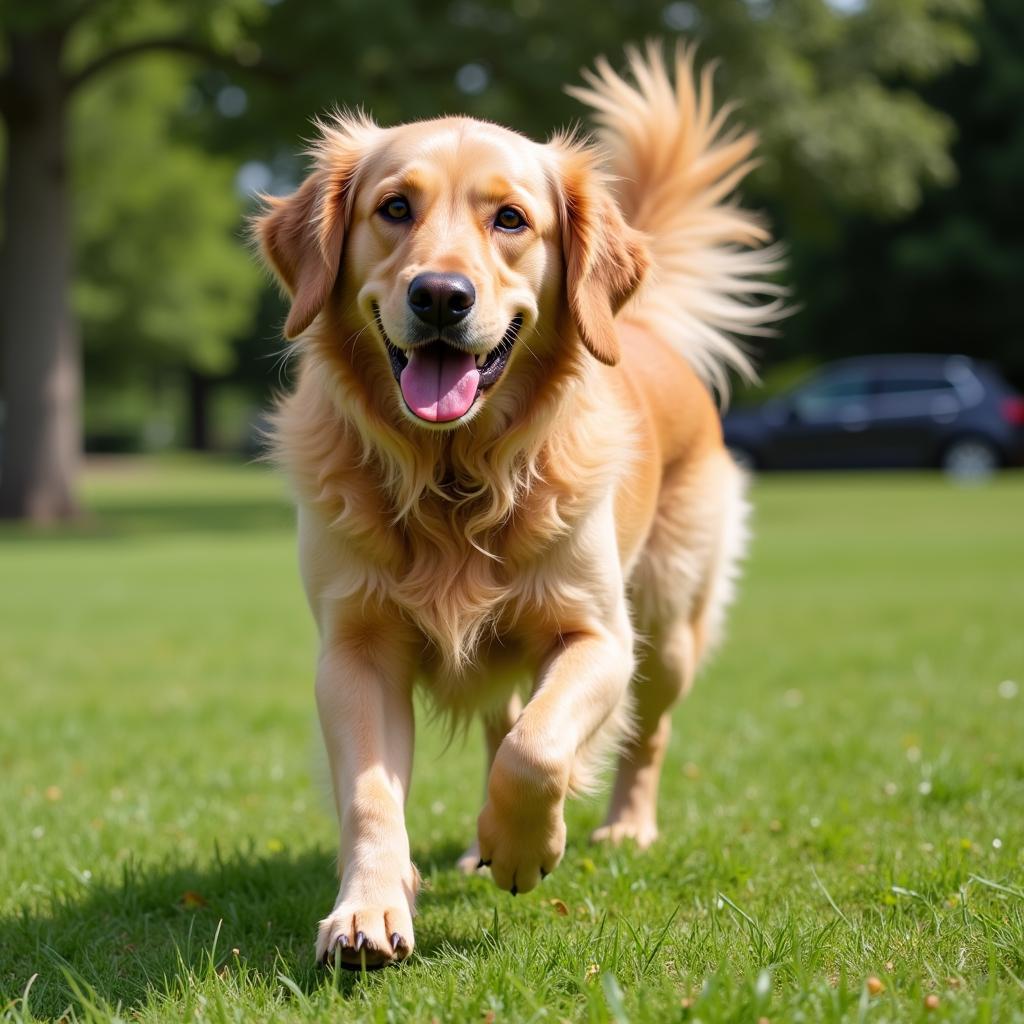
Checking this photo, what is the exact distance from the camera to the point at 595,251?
388cm

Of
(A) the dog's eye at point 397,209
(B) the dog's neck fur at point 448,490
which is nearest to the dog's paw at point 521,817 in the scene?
(B) the dog's neck fur at point 448,490

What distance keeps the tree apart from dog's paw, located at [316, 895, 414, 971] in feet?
57.0

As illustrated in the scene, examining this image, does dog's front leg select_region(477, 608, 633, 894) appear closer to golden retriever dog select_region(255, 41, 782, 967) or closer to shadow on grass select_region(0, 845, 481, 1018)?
golden retriever dog select_region(255, 41, 782, 967)

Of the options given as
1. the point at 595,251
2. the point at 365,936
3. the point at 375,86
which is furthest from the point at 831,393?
the point at 365,936

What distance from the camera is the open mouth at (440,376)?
3.43 metres

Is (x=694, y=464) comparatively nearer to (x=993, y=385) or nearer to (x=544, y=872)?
(x=544, y=872)

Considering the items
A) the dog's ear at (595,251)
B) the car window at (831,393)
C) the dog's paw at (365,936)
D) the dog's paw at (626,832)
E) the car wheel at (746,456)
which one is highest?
the dog's ear at (595,251)

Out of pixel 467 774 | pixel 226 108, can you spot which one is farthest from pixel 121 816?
pixel 226 108

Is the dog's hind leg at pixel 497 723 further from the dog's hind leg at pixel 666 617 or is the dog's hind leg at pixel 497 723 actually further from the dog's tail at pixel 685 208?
the dog's tail at pixel 685 208

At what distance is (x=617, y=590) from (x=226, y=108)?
19.1m

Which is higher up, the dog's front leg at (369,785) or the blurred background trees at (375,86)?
the blurred background trees at (375,86)

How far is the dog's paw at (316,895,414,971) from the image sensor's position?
9.32ft

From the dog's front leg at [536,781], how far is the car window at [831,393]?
23.7 metres

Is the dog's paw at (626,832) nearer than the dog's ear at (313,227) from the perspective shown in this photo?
No
